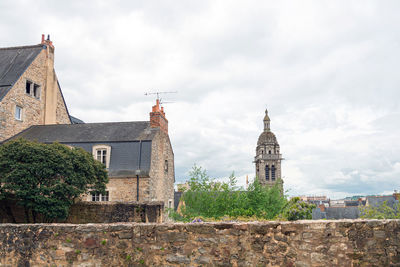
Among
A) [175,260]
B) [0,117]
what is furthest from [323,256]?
[0,117]

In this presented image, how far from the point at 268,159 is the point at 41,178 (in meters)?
70.7

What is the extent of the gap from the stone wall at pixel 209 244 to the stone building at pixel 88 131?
13286 millimetres

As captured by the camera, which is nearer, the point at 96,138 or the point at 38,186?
the point at 38,186

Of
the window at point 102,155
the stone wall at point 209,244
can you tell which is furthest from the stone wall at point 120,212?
the stone wall at point 209,244

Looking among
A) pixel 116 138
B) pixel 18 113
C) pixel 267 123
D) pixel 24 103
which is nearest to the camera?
pixel 116 138

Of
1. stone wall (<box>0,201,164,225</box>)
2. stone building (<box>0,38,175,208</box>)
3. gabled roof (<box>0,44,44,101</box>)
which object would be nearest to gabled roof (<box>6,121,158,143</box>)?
stone building (<box>0,38,175,208</box>)

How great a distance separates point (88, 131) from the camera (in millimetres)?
23062

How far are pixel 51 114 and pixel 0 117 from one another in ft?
17.2

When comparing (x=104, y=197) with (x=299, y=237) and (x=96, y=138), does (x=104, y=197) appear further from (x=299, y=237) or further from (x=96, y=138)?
(x=299, y=237)

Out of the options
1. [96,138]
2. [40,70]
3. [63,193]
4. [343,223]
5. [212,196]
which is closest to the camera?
[343,223]

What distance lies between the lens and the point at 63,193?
1468 centimetres

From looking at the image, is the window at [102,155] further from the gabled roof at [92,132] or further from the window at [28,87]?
the window at [28,87]

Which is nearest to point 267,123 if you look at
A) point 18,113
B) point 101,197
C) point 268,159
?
point 268,159

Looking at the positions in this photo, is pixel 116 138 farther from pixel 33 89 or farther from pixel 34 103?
pixel 33 89
